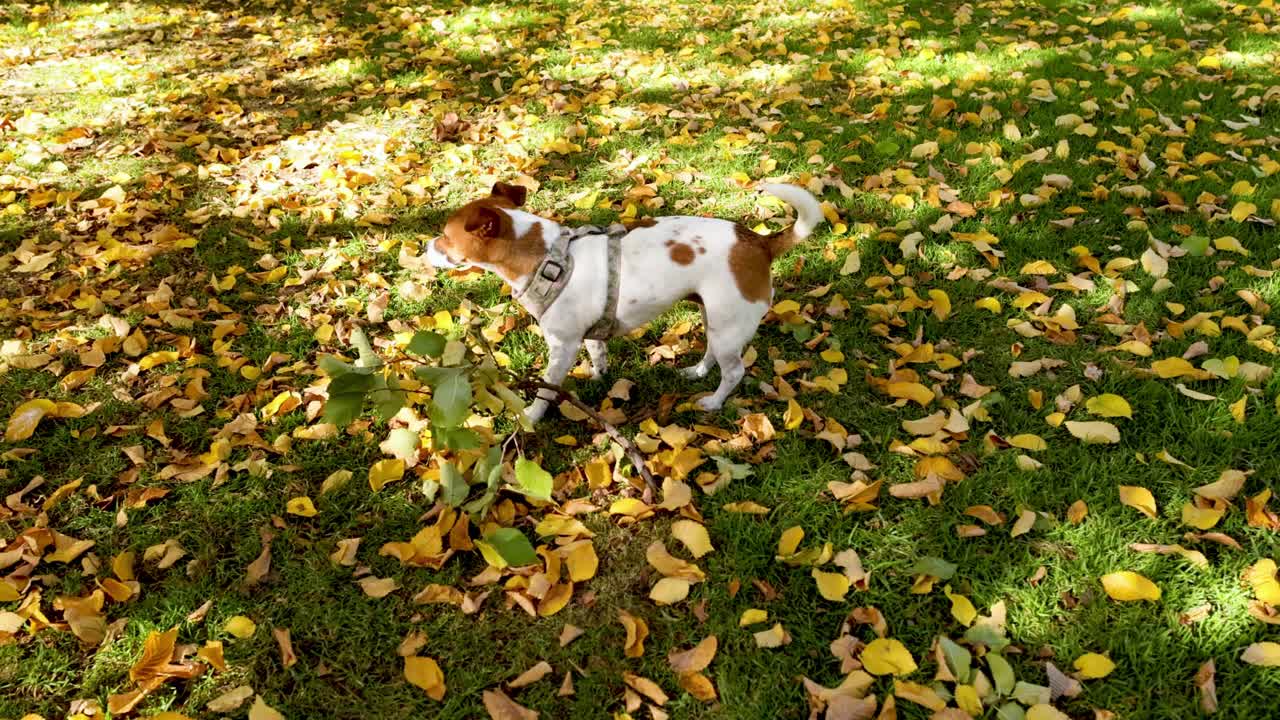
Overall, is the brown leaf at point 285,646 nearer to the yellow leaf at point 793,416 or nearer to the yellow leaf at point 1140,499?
the yellow leaf at point 793,416

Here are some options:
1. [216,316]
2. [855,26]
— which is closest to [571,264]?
[216,316]

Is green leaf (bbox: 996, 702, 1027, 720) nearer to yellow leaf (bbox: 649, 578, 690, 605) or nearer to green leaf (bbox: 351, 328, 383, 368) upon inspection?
yellow leaf (bbox: 649, 578, 690, 605)

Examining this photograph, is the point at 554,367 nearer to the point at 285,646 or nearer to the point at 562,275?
the point at 562,275

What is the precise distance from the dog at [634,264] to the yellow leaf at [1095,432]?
136 centimetres

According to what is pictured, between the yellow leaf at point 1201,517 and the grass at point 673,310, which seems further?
the yellow leaf at point 1201,517

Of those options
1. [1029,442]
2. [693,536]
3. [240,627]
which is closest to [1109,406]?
[1029,442]

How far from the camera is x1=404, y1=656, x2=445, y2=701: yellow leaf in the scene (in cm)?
232

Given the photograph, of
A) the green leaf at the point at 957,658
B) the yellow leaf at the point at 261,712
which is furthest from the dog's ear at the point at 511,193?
the green leaf at the point at 957,658

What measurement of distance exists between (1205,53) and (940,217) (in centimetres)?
370

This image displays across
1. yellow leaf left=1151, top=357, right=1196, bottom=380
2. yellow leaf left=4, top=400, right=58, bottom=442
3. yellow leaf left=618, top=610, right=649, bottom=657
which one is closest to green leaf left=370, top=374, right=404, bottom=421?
yellow leaf left=618, top=610, right=649, bottom=657

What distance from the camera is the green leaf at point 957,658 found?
225 cm

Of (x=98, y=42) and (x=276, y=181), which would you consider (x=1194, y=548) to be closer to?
(x=276, y=181)

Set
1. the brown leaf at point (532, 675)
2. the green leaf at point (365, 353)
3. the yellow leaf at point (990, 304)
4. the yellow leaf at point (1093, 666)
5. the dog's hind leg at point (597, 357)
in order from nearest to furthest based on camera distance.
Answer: the yellow leaf at point (1093, 666), the brown leaf at point (532, 675), the green leaf at point (365, 353), the dog's hind leg at point (597, 357), the yellow leaf at point (990, 304)

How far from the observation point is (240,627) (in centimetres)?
249
